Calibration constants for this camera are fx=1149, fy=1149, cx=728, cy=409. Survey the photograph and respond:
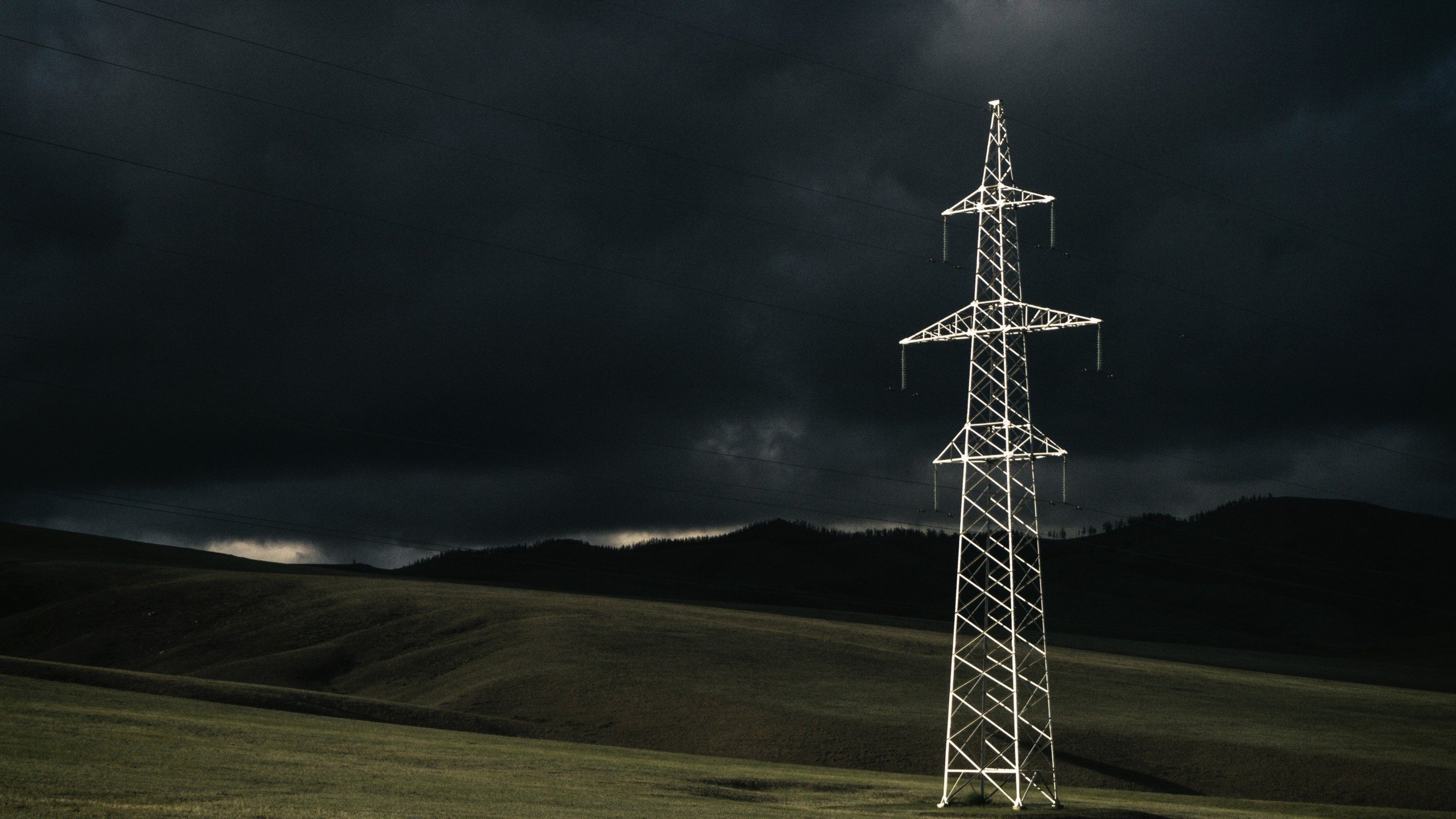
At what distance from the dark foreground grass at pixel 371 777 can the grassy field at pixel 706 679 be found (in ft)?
24.6

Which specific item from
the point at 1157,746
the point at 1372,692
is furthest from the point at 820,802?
the point at 1372,692

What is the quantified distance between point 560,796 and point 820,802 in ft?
32.7

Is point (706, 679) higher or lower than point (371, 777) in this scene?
higher

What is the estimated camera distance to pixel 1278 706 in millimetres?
77500

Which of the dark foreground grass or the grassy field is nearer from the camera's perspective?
the dark foreground grass

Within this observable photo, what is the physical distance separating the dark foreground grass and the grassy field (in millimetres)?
7494

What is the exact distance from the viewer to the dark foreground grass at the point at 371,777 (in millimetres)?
25734

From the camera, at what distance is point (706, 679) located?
69.6 meters

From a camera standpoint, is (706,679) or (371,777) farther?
(706,679)

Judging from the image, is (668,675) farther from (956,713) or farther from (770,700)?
(956,713)

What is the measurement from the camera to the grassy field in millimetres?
57062

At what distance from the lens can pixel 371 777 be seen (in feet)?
109

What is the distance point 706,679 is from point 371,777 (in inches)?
1488

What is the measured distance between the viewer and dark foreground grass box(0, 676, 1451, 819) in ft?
84.4
